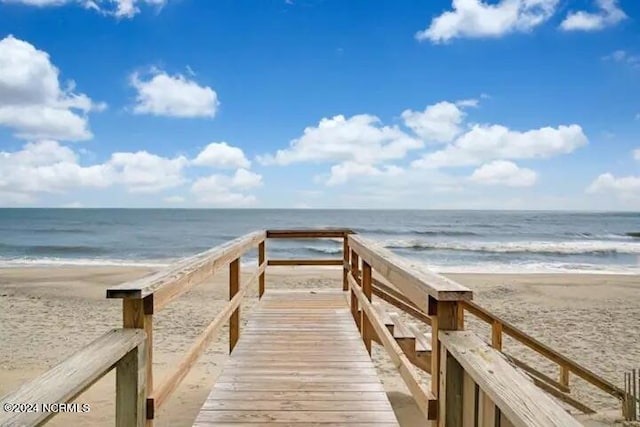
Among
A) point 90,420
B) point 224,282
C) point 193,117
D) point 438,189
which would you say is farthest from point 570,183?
point 90,420

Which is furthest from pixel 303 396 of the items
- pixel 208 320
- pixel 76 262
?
pixel 76 262

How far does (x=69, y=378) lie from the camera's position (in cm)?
121

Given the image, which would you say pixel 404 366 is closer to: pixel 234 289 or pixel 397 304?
pixel 234 289

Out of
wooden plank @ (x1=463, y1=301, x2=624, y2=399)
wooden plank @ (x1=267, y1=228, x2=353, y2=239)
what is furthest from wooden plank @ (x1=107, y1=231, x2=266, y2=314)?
wooden plank @ (x1=267, y1=228, x2=353, y2=239)

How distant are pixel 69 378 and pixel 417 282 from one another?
1372 millimetres

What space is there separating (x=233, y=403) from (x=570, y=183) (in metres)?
59.0

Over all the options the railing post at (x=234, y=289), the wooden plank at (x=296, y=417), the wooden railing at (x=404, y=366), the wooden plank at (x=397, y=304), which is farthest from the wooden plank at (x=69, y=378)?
the wooden plank at (x=397, y=304)

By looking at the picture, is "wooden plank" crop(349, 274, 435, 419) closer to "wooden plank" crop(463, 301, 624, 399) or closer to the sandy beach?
"wooden plank" crop(463, 301, 624, 399)

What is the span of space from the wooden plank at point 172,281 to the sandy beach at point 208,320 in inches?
119

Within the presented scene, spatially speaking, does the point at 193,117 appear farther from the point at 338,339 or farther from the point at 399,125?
the point at 338,339

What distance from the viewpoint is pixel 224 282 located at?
615 inches

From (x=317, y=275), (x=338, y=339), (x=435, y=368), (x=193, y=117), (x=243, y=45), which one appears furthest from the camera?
(x=193, y=117)

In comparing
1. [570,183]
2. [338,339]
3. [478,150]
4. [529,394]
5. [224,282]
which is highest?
[478,150]

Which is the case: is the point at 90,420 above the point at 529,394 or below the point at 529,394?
below
